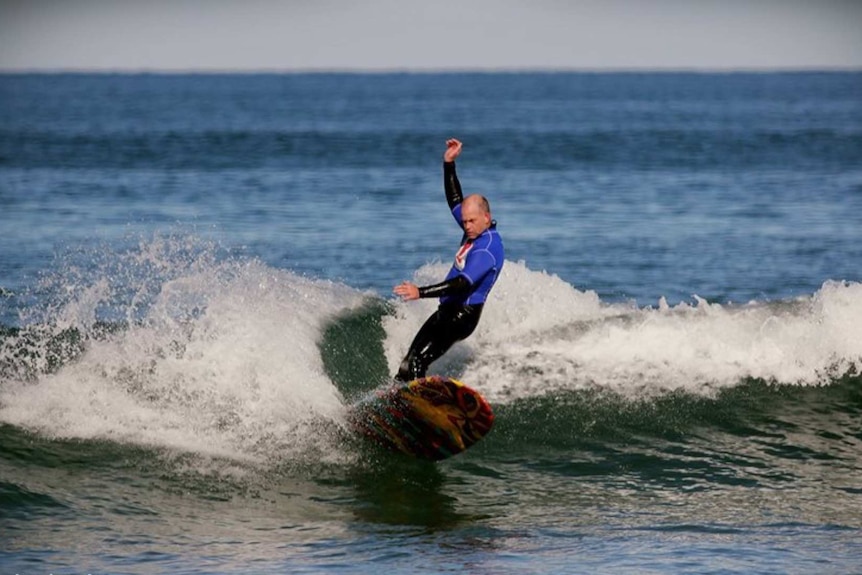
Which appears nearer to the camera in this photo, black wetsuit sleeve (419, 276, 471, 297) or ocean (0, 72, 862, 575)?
ocean (0, 72, 862, 575)

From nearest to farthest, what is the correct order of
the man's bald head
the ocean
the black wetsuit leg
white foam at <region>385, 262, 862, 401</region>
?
the ocean, the man's bald head, the black wetsuit leg, white foam at <region>385, 262, 862, 401</region>

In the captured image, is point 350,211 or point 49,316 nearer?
point 49,316

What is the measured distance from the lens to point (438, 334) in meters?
10.5

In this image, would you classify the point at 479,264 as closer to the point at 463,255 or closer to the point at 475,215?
the point at 463,255

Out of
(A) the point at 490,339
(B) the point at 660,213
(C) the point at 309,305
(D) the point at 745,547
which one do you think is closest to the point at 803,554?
(D) the point at 745,547

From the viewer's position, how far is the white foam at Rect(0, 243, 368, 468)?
11.1 meters

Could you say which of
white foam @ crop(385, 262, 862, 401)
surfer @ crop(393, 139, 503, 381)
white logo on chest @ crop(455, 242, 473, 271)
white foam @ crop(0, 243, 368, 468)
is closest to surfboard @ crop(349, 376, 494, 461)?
surfer @ crop(393, 139, 503, 381)

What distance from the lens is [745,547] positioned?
28.8 feet

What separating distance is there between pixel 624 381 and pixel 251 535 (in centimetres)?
499

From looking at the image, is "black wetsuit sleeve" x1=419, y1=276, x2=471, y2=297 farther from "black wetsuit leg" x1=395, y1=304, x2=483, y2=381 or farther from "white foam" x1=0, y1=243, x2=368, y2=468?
"white foam" x1=0, y1=243, x2=368, y2=468

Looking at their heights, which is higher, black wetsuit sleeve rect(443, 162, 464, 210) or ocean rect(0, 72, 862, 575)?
black wetsuit sleeve rect(443, 162, 464, 210)

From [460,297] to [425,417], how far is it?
98cm

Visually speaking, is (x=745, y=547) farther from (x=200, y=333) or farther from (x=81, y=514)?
(x=200, y=333)

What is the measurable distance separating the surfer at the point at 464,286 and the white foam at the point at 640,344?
2.14 m
